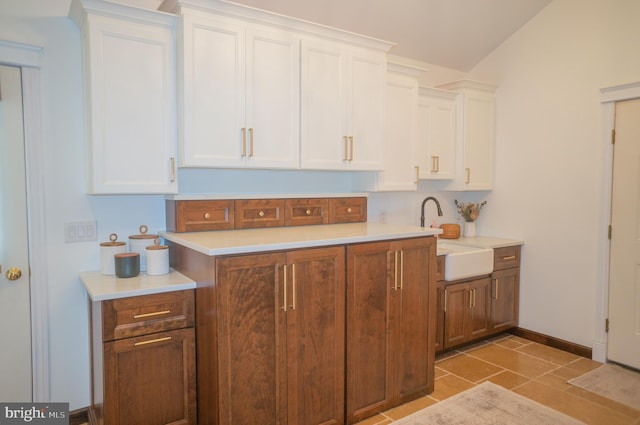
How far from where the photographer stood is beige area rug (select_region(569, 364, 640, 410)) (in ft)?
9.13

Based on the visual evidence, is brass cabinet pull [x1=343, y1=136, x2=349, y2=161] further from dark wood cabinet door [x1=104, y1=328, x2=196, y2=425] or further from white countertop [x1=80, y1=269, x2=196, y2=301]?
dark wood cabinet door [x1=104, y1=328, x2=196, y2=425]

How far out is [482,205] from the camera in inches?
168

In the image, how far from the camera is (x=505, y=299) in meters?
3.84

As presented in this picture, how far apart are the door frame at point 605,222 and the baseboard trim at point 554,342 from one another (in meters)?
0.08

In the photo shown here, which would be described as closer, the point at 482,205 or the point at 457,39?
the point at 457,39

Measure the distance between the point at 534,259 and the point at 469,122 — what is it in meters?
1.39

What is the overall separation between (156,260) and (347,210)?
146cm

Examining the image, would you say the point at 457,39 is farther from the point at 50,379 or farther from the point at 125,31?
the point at 50,379

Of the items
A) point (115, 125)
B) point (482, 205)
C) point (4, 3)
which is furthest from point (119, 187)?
point (482, 205)

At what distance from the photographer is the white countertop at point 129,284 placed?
2031 mm

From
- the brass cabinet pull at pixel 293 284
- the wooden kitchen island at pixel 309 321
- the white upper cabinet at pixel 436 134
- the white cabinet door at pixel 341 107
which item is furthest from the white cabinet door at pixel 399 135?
the brass cabinet pull at pixel 293 284

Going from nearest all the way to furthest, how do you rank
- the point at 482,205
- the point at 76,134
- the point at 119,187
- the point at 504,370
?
1. the point at 119,187
2. the point at 76,134
3. the point at 504,370
4. the point at 482,205

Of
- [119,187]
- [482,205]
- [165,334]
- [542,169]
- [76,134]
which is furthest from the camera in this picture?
[482,205]

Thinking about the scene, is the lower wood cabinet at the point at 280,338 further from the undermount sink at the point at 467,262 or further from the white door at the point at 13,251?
the undermount sink at the point at 467,262
